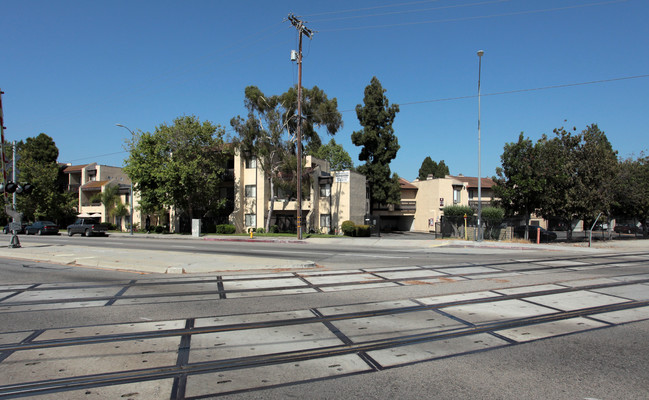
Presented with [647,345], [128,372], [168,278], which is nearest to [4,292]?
[168,278]

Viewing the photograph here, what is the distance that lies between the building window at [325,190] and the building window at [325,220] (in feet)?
6.95

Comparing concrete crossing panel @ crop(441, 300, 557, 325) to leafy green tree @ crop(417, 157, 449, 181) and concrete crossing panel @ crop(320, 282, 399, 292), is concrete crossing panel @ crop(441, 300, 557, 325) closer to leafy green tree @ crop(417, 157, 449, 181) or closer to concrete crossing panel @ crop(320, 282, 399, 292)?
concrete crossing panel @ crop(320, 282, 399, 292)

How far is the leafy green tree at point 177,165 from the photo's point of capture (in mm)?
36281

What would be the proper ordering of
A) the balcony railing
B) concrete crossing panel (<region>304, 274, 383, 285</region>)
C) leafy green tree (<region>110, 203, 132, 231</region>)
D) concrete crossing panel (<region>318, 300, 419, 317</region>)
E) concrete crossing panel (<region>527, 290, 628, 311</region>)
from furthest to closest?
the balcony railing, leafy green tree (<region>110, 203, 132, 231</region>), concrete crossing panel (<region>304, 274, 383, 285</region>), concrete crossing panel (<region>527, 290, 628, 311</region>), concrete crossing panel (<region>318, 300, 419, 317</region>)

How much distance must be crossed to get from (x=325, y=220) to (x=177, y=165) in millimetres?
15099

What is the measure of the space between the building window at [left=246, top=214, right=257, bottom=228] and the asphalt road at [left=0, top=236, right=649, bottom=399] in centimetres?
3030

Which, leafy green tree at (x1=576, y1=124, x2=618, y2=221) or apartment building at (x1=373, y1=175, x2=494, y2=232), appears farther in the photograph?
apartment building at (x1=373, y1=175, x2=494, y2=232)

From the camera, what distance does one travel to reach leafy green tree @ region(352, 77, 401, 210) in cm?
4488

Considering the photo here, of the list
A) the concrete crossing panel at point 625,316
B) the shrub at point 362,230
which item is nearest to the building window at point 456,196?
the shrub at point 362,230

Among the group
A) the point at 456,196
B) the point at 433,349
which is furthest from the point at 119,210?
the point at 433,349

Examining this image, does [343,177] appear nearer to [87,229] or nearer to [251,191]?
[251,191]

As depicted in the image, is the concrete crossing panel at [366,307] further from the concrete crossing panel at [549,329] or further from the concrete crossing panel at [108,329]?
the concrete crossing panel at [108,329]

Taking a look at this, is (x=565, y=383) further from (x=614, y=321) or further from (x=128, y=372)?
(x=128, y=372)

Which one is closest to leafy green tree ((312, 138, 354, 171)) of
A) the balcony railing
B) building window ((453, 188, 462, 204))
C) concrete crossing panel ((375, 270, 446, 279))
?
the balcony railing
